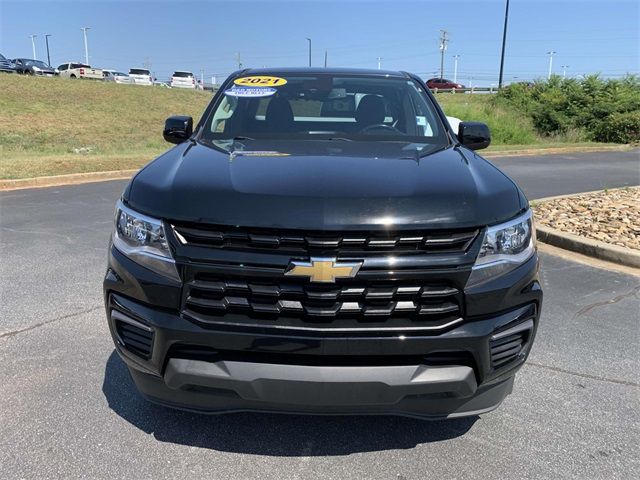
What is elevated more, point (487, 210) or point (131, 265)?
point (487, 210)

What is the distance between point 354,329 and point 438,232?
50 centimetres

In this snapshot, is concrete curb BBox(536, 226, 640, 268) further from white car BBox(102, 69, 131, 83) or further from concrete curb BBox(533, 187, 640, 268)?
white car BBox(102, 69, 131, 83)

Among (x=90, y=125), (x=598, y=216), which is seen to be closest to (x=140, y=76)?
(x=90, y=125)

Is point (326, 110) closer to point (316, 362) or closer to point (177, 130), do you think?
point (177, 130)

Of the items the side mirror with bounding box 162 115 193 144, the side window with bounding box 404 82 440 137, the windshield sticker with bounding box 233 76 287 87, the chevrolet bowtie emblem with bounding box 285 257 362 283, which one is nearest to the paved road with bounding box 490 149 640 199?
the side window with bounding box 404 82 440 137

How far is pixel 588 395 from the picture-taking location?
3143 mm

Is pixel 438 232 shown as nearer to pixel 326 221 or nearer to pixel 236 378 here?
pixel 326 221

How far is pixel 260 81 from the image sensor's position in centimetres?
401

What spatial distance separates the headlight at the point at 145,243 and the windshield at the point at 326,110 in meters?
1.18

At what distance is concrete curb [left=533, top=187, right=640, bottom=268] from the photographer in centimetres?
562

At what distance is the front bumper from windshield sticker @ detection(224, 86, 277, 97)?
190 cm

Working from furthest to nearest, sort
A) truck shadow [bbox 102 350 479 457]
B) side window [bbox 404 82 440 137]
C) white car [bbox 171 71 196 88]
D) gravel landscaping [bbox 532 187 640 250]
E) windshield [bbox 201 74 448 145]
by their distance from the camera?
white car [bbox 171 71 196 88] < gravel landscaping [bbox 532 187 640 250] < side window [bbox 404 82 440 137] < windshield [bbox 201 74 448 145] < truck shadow [bbox 102 350 479 457]

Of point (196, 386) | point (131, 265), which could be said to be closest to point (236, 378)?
point (196, 386)

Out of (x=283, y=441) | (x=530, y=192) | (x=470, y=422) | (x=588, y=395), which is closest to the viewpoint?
(x=283, y=441)
